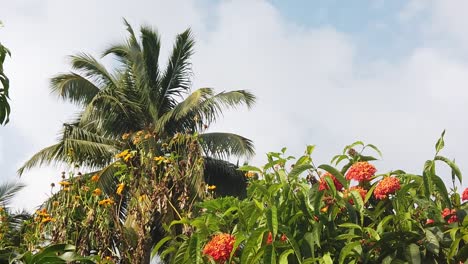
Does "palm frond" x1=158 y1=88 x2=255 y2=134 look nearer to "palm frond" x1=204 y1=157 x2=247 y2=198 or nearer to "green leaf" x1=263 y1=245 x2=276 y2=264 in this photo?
"palm frond" x1=204 y1=157 x2=247 y2=198

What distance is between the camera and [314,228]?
250cm

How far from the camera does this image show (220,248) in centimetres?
269

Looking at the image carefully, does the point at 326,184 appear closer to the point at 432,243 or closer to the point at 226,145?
the point at 432,243

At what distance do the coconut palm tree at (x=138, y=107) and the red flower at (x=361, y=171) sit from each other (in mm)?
11635

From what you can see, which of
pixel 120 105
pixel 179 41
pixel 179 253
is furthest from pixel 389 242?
pixel 179 41

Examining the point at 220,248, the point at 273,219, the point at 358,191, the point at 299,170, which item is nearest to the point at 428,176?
the point at 358,191

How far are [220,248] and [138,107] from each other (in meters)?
13.0

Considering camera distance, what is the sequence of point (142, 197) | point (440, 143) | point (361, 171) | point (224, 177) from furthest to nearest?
1. point (224, 177)
2. point (142, 197)
3. point (361, 171)
4. point (440, 143)

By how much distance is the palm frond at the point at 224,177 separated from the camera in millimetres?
15857

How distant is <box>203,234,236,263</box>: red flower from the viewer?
2.69 meters

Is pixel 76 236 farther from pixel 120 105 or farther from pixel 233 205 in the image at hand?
pixel 120 105

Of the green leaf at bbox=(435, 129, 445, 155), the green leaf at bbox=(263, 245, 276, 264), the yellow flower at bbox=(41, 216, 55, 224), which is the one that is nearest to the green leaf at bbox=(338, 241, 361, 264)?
the green leaf at bbox=(263, 245, 276, 264)

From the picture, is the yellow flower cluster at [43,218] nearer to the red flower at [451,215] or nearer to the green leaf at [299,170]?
the green leaf at [299,170]

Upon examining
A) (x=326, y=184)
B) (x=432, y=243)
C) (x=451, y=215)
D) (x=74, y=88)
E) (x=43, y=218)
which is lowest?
(x=432, y=243)
